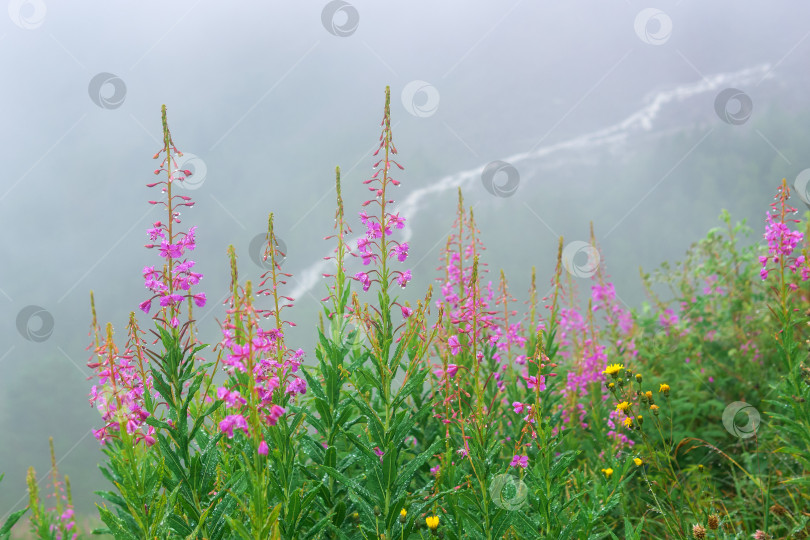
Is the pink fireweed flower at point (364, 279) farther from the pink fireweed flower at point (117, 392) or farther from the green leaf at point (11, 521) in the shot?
the green leaf at point (11, 521)

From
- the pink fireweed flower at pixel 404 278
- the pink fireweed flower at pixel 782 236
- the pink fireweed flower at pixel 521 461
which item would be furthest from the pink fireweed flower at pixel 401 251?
the pink fireweed flower at pixel 782 236

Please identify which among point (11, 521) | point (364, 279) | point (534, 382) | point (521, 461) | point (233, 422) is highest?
point (364, 279)

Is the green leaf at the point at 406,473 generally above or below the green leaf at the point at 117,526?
→ above

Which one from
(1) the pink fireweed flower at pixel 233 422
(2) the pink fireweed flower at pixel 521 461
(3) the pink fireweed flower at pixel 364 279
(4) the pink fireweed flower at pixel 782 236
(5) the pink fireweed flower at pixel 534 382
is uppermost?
(4) the pink fireweed flower at pixel 782 236

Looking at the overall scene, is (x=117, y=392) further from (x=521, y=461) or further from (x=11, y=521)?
(x=521, y=461)

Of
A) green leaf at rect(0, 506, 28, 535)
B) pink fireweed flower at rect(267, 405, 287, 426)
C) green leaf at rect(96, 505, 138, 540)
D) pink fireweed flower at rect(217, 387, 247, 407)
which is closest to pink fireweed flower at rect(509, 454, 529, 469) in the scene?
pink fireweed flower at rect(267, 405, 287, 426)

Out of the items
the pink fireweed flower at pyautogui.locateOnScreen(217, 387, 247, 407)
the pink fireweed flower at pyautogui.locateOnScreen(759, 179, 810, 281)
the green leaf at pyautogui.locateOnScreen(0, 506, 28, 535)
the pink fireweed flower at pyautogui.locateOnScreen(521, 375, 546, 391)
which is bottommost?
the green leaf at pyautogui.locateOnScreen(0, 506, 28, 535)

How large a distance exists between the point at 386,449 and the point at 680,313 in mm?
5008

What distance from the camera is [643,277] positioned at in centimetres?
737

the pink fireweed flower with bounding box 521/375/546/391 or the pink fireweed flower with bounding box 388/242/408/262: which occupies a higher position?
the pink fireweed flower with bounding box 388/242/408/262

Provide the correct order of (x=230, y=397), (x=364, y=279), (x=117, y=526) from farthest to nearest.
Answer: (x=364, y=279)
(x=117, y=526)
(x=230, y=397)

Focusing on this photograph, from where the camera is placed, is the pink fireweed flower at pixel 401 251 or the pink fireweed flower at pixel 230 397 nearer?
the pink fireweed flower at pixel 230 397

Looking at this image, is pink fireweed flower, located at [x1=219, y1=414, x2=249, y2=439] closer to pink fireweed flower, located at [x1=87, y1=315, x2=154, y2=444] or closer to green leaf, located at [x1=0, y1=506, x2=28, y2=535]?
pink fireweed flower, located at [x1=87, y1=315, x2=154, y2=444]

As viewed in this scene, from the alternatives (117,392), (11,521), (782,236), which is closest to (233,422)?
(117,392)
